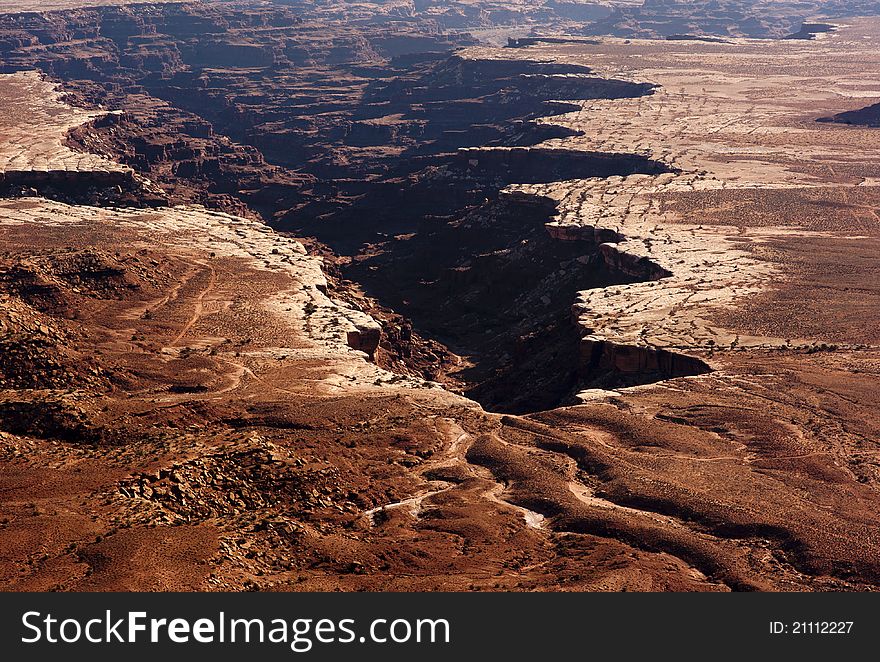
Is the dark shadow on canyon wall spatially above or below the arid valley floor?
below

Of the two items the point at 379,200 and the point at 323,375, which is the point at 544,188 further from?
the point at 323,375

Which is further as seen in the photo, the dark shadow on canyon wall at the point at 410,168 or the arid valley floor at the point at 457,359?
the dark shadow on canyon wall at the point at 410,168


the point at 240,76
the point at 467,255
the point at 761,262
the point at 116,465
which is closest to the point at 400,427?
the point at 116,465

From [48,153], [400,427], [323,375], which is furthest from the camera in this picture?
[48,153]

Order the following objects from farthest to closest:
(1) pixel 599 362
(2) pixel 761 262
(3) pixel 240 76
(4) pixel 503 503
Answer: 1. (3) pixel 240 76
2. (2) pixel 761 262
3. (1) pixel 599 362
4. (4) pixel 503 503

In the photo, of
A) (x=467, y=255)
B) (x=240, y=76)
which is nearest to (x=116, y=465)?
(x=467, y=255)

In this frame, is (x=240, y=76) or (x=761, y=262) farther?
(x=240, y=76)

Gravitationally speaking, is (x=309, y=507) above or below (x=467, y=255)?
above

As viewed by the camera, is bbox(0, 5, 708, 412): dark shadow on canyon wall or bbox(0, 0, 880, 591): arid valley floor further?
bbox(0, 5, 708, 412): dark shadow on canyon wall
